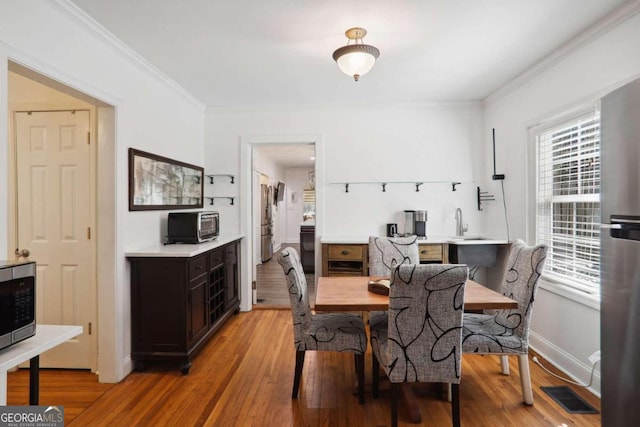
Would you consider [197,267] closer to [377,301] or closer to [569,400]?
[377,301]

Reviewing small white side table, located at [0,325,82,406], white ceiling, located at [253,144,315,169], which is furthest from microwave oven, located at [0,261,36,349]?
white ceiling, located at [253,144,315,169]

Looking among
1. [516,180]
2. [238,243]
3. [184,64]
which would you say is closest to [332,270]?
[238,243]

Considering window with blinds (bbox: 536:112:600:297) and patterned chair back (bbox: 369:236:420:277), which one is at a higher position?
window with blinds (bbox: 536:112:600:297)

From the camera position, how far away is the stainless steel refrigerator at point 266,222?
701cm

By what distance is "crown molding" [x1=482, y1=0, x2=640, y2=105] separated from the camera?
2.01 meters

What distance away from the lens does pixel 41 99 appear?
2.54 m

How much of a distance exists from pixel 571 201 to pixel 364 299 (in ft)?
6.32

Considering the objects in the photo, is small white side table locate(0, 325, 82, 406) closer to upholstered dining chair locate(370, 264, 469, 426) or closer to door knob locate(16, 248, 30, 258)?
door knob locate(16, 248, 30, 258)

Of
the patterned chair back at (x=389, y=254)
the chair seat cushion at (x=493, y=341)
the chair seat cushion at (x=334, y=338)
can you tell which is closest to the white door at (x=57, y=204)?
the chair seat cushion at (x=334, y=338)

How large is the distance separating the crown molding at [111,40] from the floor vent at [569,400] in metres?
3.97

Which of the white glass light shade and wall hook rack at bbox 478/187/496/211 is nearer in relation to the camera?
the white glass light shade

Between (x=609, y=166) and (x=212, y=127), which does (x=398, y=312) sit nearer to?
(x=609, y=166)

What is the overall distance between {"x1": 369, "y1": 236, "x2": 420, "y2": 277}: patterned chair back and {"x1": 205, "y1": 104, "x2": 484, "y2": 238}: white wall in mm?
1098

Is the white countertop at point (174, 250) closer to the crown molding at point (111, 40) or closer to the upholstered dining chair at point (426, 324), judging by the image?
the crown molding at point (111, 40)
